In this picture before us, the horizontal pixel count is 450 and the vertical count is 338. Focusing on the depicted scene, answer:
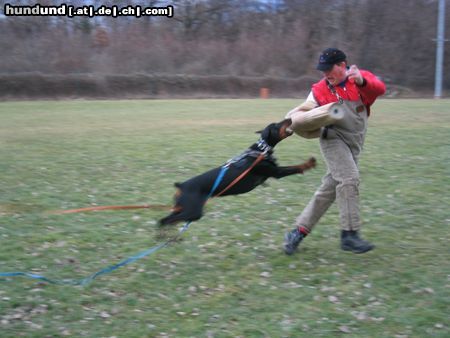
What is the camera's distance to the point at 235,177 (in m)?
4.22

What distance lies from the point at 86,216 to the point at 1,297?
203 centimetres

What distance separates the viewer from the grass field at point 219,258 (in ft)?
11.2

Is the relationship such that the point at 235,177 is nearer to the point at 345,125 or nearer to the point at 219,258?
the point at 219,258

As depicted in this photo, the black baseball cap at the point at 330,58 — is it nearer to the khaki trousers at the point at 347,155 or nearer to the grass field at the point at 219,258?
the khaki trousers at the point at 347,155

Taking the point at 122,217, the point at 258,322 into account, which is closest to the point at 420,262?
the point at 258,322

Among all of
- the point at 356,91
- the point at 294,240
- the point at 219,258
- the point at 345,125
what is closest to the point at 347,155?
the point at 345,125

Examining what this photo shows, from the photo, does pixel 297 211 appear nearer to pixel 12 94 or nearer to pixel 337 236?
pixel 337 236

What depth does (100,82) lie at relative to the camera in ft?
101

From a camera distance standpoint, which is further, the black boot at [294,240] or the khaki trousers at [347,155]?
the black boot at [294,240]

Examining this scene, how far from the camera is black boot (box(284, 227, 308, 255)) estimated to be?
14.8 ft

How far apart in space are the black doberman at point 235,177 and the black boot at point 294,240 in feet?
1.75

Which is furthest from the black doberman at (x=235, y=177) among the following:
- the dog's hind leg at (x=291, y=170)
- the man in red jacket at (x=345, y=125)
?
the man in red jacket at (x=345, y=125)

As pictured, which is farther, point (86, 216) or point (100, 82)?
point (100, 82)

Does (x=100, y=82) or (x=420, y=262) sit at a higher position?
(x=100, y=82)
